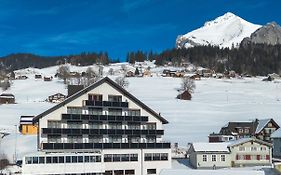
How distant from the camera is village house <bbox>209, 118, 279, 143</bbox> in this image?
88.4m

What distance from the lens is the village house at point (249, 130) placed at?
88.4 m

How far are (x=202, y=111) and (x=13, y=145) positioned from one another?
201 feet

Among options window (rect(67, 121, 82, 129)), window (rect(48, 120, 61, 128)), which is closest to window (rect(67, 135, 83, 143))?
window (rect(67, 121, 82, 129))

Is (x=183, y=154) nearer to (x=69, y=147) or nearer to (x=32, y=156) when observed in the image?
(x=69, y=147)

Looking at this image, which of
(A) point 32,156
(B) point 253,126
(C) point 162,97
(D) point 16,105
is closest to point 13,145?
(A) point 32,156

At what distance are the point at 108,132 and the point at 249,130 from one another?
40.7 m

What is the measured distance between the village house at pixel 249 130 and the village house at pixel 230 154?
1606 centimetres

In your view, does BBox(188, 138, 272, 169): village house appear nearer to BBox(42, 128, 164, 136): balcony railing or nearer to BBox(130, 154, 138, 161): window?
BBox(42, 128, 164, 136): balcony railing

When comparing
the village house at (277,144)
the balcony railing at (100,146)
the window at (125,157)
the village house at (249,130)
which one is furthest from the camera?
the village house at (249,130)

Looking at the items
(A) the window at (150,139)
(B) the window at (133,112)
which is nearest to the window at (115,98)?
(B) the window at (133,112)

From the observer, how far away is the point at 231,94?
164 meters

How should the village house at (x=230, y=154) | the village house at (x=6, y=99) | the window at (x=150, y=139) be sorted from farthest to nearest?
the village house at (x=6, y=99) < the village house at (x=230, y=154) < the window at (x=150, y=139)

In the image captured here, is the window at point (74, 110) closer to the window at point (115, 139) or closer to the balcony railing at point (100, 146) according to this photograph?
the balcony railing at point (100, 146)

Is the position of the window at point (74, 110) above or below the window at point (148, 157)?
above
